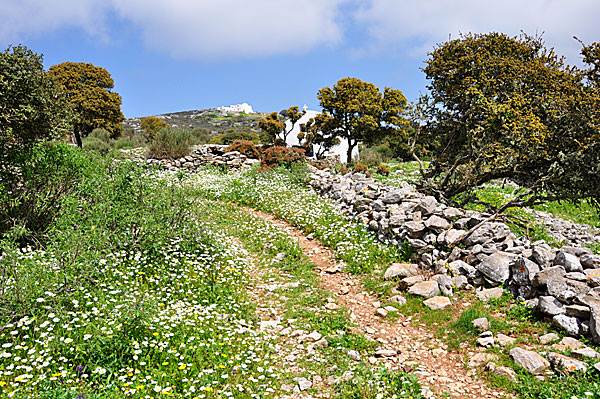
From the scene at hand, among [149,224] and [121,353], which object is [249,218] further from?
[121,353]

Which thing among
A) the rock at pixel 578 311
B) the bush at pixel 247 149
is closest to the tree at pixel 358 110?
the bush at pixel 247 149

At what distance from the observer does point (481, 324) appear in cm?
587

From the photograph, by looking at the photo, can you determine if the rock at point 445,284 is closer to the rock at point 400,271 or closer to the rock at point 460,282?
the rock at point 460,282

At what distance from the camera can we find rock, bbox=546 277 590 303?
5691 millimetres

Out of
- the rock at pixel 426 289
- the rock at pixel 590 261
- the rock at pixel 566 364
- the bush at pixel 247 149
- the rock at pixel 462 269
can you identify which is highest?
the bush at pixel 247 149

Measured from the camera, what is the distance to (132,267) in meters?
6.93

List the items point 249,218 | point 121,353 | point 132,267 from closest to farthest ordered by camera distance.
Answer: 1. point 121,353
2. point 132,267
3. point 249,218

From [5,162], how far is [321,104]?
68.9 feet

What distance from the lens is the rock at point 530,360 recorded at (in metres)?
4.78

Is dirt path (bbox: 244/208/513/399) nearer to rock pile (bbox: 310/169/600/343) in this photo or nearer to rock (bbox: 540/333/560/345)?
rock pile (bbox: 310/169/600/343)

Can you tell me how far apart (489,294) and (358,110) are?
21.1 meters

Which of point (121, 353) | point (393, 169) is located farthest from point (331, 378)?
point (393, 169)

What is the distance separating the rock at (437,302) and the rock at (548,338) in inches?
61.6

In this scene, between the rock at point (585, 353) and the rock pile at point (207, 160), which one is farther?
the rock pile at point (207, 160)
